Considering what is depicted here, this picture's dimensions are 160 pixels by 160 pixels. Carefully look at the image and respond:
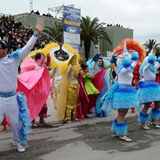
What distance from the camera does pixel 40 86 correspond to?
18.6 feet

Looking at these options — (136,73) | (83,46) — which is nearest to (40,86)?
(136,73)

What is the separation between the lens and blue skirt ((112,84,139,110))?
4.80 m

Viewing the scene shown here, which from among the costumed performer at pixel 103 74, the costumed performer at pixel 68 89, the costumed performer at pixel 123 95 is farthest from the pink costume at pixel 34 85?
the costumed performer at pixel 103 74

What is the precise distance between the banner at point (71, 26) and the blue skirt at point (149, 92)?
12.4 metres

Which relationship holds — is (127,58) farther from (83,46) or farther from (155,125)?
(83,46)

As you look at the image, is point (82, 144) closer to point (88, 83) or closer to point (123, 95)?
point (123, 95)

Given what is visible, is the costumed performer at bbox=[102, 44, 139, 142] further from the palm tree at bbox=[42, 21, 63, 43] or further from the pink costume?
the palm tree at bbox=[42, 21, 63, 43]

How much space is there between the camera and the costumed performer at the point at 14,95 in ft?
13.0

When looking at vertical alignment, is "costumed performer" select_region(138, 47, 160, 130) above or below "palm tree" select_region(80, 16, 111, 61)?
below

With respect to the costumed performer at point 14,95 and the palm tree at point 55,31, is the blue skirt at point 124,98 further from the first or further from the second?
the palm tree at point 55,31

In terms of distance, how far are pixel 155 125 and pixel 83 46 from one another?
84.7 feet

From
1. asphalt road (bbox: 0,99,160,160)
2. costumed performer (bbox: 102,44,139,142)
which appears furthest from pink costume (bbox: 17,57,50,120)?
costumed performer (bbox: 102,44,139,142)

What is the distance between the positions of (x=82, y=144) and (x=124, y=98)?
45.4 inches

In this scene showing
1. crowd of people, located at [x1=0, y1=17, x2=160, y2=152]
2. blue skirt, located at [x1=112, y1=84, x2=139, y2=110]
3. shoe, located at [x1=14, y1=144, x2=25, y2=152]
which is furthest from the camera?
blue skirt, located at [x1=112, y1=84, x2=139, y2=110]
